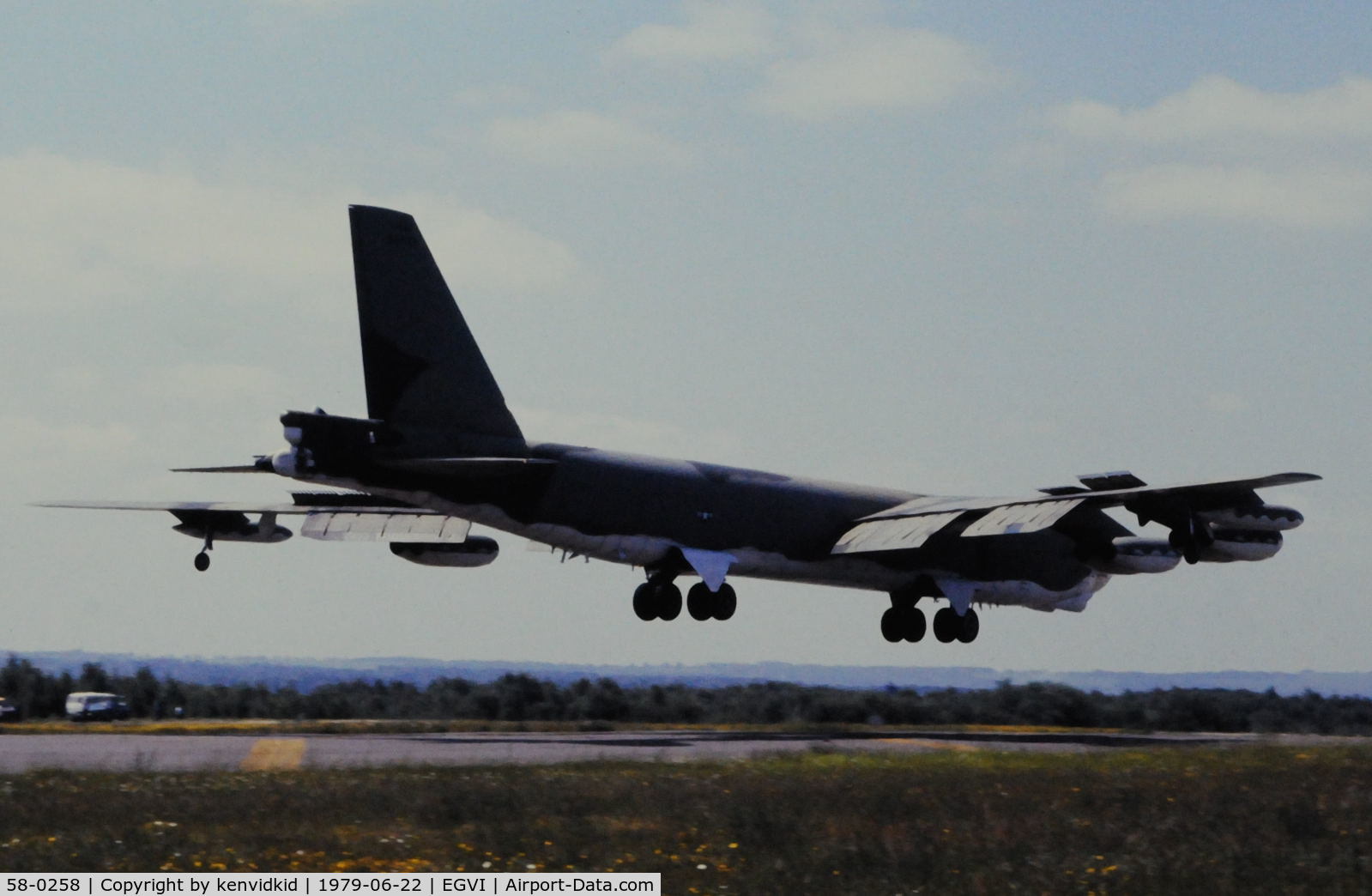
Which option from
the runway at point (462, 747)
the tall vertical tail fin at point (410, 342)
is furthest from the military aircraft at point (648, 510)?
the runway at point (462, 747)

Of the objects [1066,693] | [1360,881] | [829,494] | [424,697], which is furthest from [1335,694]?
[1360,881]

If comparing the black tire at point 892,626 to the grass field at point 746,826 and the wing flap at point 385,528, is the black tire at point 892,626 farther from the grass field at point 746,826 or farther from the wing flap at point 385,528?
the grass field at point 746,826

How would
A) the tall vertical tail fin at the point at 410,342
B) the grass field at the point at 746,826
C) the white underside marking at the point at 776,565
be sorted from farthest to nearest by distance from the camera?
1. the white underside marking at the point at 776,565
2. the tall vertical tail fin at the point at 410,342
3. the grass field at the point at 746,826

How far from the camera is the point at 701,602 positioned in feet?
119

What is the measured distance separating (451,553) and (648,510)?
23.8 feet

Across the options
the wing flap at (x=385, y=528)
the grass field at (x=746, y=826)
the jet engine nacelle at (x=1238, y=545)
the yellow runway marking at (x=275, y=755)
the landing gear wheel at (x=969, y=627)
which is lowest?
the grass field at (x=746, y=826)

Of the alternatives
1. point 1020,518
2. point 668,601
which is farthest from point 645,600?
point 1020,518

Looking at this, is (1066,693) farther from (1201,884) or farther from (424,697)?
(1201,884)

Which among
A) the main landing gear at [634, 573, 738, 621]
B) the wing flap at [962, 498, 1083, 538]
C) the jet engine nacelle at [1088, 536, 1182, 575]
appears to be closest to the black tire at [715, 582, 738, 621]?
the main landing gear at [634, 573, 738, 621]

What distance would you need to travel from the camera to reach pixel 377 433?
1254 inches

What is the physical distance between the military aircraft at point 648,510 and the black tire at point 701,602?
41mm

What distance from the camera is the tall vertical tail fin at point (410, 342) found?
32.1m

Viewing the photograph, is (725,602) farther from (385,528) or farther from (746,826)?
(746,826)

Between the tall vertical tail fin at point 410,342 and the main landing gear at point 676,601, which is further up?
the tall vertical tail fin at point 410,342
